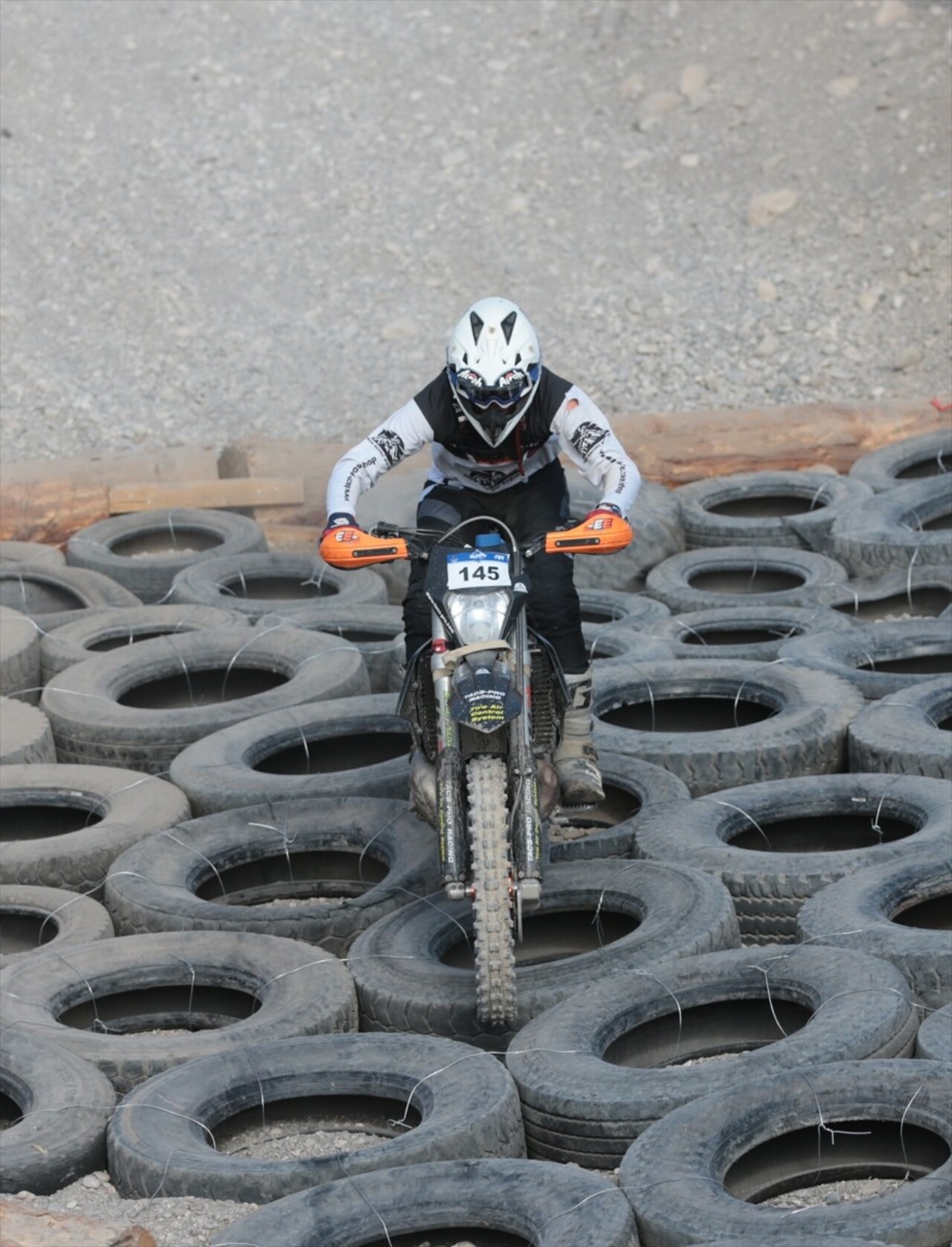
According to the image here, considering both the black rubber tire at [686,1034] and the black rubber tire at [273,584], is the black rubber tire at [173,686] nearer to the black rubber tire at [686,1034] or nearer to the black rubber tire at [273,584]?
the black rubber tire at [273,584]

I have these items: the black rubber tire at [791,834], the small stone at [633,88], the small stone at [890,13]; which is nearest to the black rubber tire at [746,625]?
the black rubber tire at [791,834]

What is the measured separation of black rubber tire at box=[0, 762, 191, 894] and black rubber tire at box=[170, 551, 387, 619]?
2.63 meters

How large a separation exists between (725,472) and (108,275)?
8.34 meters

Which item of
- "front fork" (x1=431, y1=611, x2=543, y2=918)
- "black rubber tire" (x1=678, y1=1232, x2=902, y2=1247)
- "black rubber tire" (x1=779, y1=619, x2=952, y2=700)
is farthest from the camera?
"black rubber tire" (x1=779, y1=619, x2=952, y2=700)

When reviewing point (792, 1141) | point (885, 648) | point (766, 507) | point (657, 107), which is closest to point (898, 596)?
point (885, 648)

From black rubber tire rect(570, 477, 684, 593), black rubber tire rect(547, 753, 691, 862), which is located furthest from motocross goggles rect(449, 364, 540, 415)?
black rubber tire rect(570, 477, 684, 593)

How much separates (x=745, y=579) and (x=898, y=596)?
129 centimetres

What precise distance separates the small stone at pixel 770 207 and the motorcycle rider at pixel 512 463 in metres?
14.3

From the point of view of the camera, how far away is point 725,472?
16578mm

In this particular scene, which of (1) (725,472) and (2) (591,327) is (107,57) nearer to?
(2) (591,327)

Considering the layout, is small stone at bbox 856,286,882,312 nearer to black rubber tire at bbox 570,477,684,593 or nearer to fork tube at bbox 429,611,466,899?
black rubber tire at bbox 570,477,684,593

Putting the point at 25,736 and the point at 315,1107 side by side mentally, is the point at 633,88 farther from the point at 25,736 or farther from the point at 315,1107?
the point at 315,1107

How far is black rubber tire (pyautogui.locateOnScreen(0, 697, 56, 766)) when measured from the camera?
1080 cm

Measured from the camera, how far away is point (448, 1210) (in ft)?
20.3
